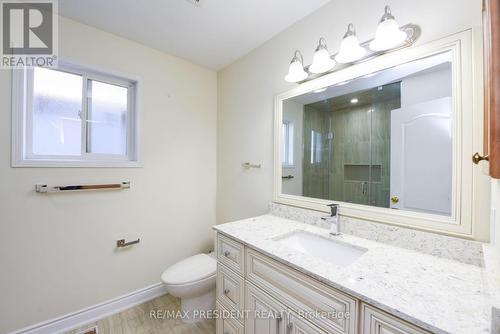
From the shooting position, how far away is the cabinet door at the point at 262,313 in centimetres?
92


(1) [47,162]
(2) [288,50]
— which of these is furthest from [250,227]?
(1) [47,162]

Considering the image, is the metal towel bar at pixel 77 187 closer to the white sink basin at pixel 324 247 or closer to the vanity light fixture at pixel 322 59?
the white sink basin at pixel 324 247

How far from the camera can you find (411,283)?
0.71 meters

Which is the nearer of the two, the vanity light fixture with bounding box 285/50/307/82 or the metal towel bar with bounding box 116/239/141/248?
the vanity light fixture with bounding box 285/50/307/82

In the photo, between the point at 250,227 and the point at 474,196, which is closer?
the point at 474,196

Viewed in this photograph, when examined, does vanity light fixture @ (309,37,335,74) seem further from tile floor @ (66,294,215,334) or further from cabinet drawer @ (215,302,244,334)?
tile floor @ (66,294,215,334)

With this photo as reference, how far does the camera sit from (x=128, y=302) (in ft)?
5.84

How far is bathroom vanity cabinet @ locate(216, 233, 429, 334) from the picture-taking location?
66cm

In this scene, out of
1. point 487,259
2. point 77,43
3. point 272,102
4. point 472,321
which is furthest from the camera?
point 272,102

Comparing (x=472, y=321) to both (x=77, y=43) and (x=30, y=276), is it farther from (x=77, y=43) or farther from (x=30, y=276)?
(x=77, y=43)

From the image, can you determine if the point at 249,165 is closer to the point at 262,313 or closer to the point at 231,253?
the point at 231,253

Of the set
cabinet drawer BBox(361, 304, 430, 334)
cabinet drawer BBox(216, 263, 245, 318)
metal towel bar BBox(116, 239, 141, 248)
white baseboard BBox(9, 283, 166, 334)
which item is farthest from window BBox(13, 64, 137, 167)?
cabinet drawer BBox(361, 304, 430, 334)

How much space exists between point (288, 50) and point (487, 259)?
1582 millimetres

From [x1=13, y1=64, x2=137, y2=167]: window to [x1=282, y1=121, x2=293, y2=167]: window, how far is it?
4.32 feet
